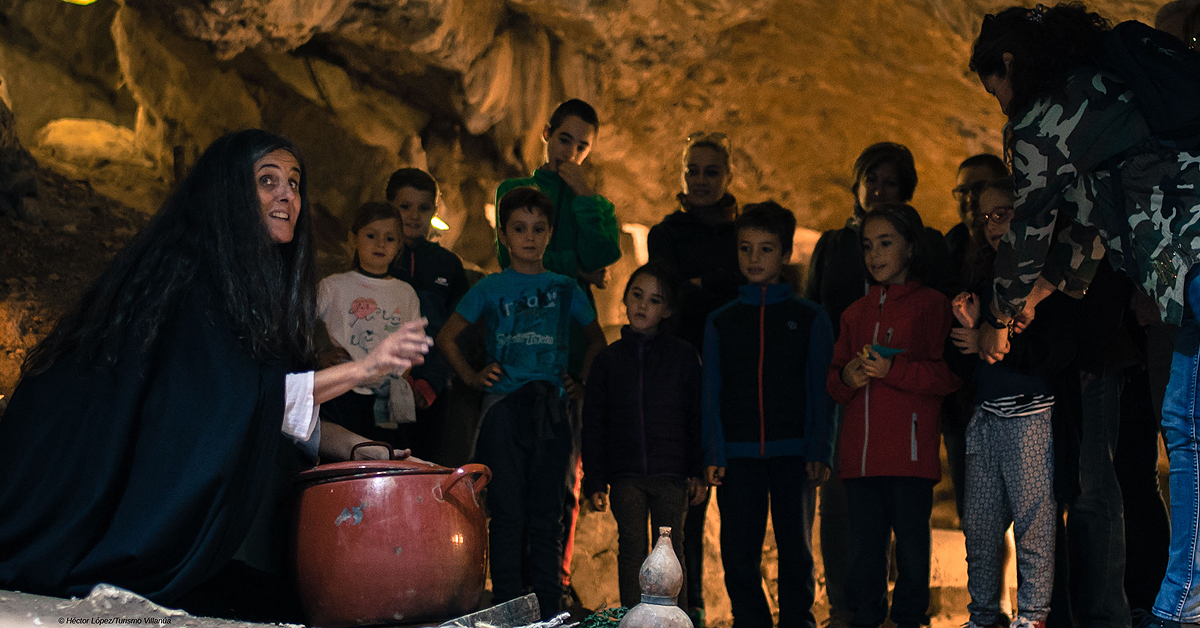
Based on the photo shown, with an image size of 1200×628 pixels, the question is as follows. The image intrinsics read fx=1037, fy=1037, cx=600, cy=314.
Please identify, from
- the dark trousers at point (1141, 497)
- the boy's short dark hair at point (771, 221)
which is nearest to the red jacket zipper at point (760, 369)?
the boy's short dark hair at point (771, 221)

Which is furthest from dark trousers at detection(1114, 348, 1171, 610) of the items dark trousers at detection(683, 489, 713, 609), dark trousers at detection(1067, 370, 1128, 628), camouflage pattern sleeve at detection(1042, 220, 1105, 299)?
dark trousers at detection(683, 489, 713, 609)

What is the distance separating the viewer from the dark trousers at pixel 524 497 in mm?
3725

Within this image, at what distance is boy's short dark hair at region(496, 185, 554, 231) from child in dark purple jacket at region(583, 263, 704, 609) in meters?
0.47

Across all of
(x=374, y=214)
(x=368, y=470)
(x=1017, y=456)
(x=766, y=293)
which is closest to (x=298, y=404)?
(x=368, y=470)

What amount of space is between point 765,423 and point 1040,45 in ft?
5.20

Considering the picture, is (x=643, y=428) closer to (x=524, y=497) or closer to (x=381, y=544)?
(x=524, y=497)

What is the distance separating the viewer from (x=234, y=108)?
21.0ft

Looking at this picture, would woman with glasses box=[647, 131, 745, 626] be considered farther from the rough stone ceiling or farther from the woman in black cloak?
the woman in black cloak

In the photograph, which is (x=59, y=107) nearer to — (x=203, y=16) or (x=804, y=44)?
(x=203, y=16)

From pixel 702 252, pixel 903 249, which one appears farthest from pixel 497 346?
pixel 903 249

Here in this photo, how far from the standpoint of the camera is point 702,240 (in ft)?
15.0

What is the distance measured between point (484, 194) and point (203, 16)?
87.1 inches

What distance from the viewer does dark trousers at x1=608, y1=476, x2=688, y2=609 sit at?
3.79 meters

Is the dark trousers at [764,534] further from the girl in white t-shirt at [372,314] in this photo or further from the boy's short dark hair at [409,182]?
the boy's short dark hair at [409,182]
